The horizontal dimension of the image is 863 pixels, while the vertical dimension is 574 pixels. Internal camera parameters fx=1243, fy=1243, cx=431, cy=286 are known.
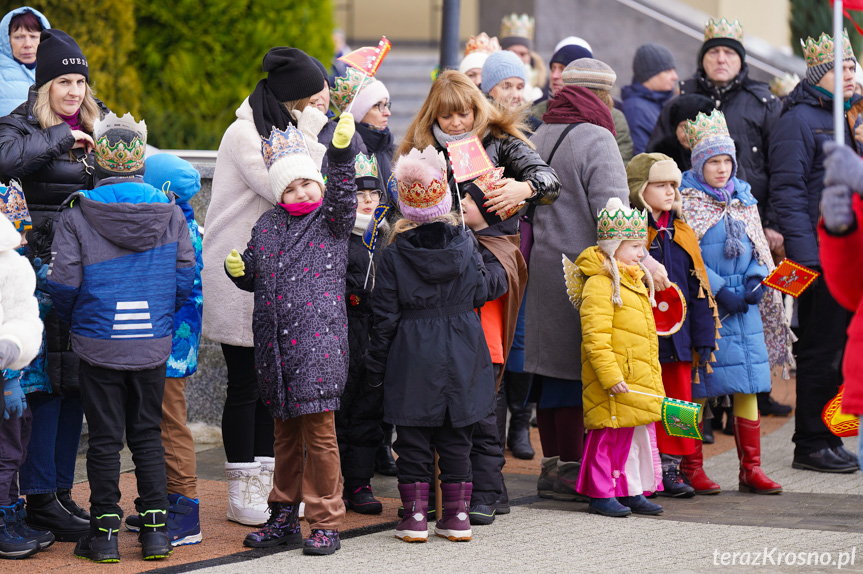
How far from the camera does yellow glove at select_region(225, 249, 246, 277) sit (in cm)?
569

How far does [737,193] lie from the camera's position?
731 cm

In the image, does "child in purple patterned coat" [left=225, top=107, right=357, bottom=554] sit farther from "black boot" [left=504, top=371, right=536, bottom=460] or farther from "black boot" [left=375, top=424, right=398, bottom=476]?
"black boot" [left=504, top=371, right=536, bottom=460]

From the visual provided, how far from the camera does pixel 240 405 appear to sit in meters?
6.21

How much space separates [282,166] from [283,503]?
157 centimetres

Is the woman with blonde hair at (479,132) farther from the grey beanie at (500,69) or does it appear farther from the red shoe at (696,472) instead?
the red shoe at (696,472)

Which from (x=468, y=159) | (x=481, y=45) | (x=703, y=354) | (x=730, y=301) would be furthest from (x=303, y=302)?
(x=481, y=45)

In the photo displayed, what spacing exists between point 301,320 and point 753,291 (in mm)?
2852

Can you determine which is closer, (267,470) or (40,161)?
(40,161)

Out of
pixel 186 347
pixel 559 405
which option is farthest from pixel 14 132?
pixel 559 405

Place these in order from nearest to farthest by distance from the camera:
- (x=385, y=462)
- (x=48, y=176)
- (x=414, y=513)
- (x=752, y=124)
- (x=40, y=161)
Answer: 1. (x=414, y=513)
2. (x=40, y=161)
3. (x=48, y=176)
4. (x=385, y=462)
5. (x=752, y=124)

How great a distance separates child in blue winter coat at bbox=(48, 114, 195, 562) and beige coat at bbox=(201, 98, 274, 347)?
1.94 ft

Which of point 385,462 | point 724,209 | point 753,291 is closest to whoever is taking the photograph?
point 753,291

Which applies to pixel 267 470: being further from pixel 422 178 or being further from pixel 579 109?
pixel 579 109

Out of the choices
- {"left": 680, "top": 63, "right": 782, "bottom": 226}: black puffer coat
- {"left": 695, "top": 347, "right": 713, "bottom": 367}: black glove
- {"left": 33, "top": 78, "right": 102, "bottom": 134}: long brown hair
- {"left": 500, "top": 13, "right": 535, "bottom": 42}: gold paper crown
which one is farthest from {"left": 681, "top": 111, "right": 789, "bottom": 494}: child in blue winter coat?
{"left": 500, "top": 13, "right": 535, "bottom": 42}: gold paper crown
